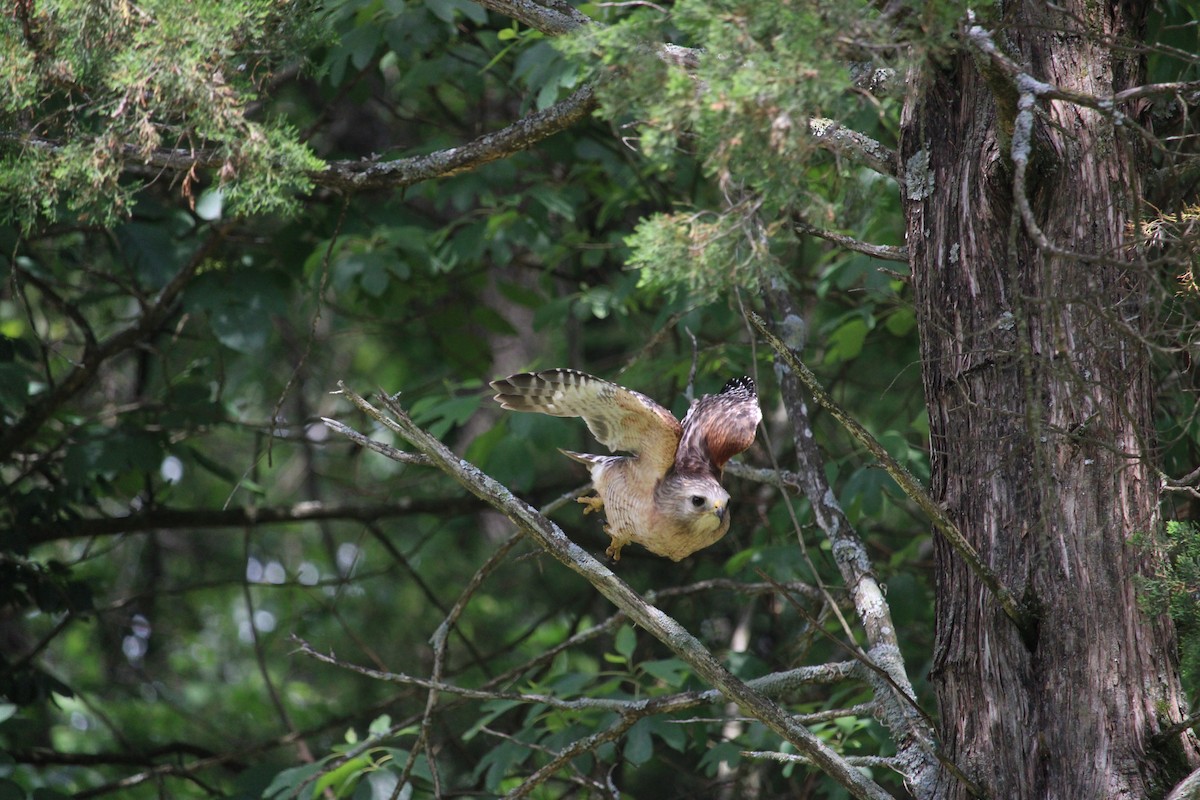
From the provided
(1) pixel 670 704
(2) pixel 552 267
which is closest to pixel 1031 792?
(1) pixel 670 704

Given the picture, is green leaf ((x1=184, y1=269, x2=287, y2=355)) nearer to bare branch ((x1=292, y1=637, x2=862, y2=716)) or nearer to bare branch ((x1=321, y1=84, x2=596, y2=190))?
bare branch ((x1=321, y1=84, x2=596, y2=190))

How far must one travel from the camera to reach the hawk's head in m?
3.20

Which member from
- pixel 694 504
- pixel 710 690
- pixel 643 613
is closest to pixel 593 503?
pixel 694 504

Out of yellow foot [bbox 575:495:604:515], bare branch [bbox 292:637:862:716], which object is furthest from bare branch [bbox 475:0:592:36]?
bare branch [bbox 292:637:862:716]

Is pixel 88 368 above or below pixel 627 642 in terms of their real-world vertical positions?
above

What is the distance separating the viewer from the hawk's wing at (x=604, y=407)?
3.21 meters

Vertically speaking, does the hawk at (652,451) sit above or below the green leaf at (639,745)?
above

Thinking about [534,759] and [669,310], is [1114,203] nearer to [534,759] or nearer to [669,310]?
[669,310]

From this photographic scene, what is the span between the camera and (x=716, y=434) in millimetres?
3555

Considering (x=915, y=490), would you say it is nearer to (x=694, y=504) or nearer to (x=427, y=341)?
(x=694, y=504)

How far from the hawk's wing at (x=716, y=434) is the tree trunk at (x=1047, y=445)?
799 millimetres

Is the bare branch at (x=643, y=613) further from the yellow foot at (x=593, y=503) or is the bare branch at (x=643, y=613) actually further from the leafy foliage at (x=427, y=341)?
the yellow foot at (x=593, y=503)

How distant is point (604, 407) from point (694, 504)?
39 centimetres

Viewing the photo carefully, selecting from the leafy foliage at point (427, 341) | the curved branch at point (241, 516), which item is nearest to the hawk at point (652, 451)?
the leafy foliage at point (427, 341)
